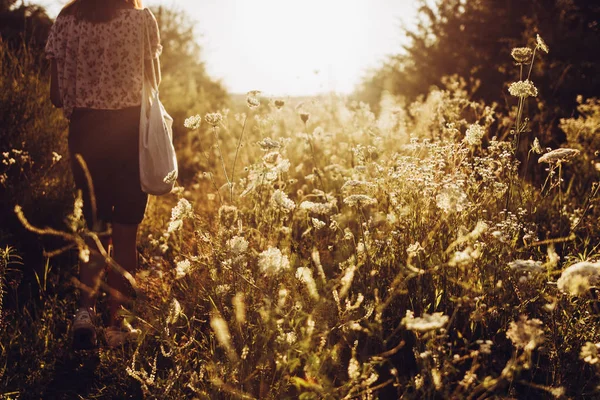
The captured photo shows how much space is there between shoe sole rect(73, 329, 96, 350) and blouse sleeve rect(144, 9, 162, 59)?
1.50 metres

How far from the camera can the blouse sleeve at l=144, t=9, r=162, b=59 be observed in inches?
104

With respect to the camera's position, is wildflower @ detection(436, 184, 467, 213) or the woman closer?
wildflower @ detection(436, 184, 467, 213)

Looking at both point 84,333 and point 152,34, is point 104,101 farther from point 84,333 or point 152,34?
point 84,333

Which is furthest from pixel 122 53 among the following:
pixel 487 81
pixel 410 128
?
pixel 487 81

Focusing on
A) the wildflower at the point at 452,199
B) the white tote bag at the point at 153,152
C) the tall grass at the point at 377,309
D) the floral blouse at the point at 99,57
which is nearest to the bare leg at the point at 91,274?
the tall grass at the point at 377,309

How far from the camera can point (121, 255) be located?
277cm

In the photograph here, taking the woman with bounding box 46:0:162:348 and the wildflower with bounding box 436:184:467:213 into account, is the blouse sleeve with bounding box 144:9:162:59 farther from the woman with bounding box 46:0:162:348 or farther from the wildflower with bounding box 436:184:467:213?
the wildflower with bounding box 436:184:467:213

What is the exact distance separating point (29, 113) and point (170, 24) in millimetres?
11989

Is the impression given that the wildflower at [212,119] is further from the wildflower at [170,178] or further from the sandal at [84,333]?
the sandal at [84,333]

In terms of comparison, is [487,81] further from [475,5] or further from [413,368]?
[413,368]

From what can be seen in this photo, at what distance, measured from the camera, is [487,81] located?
26.4 feet

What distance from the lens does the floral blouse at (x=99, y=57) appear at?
258cm

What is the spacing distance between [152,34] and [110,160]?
72 cm

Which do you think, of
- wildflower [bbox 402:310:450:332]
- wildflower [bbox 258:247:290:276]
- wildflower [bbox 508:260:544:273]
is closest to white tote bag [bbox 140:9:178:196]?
wildflower [bbox 258:247:290:276]
